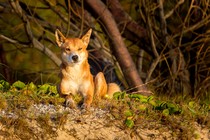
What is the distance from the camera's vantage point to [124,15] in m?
13.4

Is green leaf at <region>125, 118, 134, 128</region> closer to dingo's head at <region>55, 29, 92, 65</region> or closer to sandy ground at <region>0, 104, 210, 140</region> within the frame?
sandy ground at <region>0, 104, 210, 140</region>

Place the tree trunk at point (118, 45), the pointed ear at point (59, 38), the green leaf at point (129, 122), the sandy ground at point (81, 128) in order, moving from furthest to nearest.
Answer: the tree trunk at point (118, 45), the pointed ear at point (59, 38), the green leaf at point (129, 122), the sandy ground at point (81, 128)

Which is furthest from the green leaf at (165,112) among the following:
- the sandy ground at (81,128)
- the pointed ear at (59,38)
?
the pointed ear at (59,38)

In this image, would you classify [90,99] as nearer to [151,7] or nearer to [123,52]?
[123,52]

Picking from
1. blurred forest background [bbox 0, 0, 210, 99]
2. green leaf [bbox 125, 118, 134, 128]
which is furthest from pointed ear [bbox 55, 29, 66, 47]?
blurred forest background [bbox 0, 0, 210, 99]

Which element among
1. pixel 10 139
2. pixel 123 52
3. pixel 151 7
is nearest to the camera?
pixel 10 139

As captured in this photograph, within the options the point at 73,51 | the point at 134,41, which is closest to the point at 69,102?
the point at 73,51

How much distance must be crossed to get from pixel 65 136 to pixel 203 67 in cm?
694

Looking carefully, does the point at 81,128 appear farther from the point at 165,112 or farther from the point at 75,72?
the point at 165,112

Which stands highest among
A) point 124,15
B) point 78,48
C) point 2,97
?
point 124,15

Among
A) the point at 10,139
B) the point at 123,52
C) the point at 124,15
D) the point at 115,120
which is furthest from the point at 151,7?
the point at 10,139

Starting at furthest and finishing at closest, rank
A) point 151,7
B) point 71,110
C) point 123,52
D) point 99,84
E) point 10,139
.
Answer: point 151,7, point 123,52, point 99,84, point 71,110, point 10,139

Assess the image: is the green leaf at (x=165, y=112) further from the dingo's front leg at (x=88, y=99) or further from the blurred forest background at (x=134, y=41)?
the blurred forest background at (x=134, y=41)

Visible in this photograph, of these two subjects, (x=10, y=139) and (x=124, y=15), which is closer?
(x=10, y=139)
